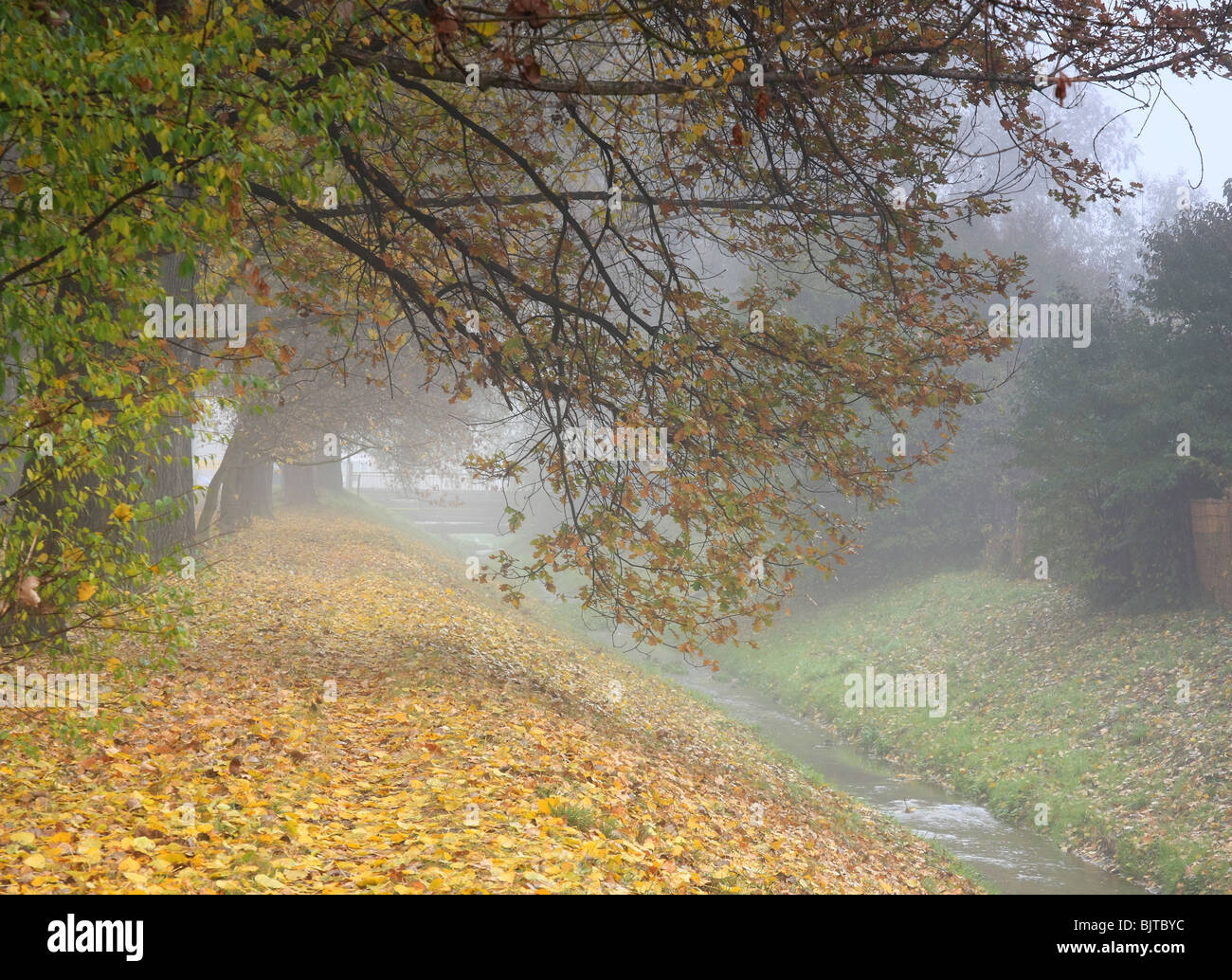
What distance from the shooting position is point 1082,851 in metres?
13.1

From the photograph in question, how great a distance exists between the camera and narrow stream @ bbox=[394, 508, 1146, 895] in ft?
39.8

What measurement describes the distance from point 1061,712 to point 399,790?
14.6 m

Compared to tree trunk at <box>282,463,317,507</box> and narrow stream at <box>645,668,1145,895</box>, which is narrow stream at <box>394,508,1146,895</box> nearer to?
narrow stream at <box>645,668,1145,895</box>

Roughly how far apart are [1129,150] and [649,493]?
58694 millimetres

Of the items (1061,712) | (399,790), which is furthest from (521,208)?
(1061,712)

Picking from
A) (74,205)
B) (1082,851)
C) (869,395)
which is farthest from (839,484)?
(74,205)

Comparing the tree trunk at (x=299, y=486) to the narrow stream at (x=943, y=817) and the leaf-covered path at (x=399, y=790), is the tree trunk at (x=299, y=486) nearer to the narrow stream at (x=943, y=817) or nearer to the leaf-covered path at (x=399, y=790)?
the narrow stream at (x=943, y=817)

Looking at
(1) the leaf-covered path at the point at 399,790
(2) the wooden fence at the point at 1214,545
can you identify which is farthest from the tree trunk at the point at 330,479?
(2) the wooden fence at the point at 1214,545

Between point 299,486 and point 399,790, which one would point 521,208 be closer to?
point 399,790

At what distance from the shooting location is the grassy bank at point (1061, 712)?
1292 cm

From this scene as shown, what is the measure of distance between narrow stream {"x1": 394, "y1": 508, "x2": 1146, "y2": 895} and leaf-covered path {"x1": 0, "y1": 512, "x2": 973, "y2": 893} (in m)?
1.47

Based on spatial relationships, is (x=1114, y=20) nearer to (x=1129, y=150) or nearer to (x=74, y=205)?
(x=74, y=205)

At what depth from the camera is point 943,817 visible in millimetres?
14781

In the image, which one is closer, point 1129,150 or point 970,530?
point 970,530
